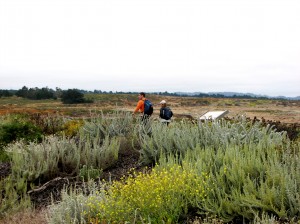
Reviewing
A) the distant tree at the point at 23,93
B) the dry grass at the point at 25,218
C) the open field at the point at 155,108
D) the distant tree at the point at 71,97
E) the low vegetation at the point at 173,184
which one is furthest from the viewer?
the distant tree at the point at 23,93

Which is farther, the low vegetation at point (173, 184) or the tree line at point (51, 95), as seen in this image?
the tree line at point (51, 95)

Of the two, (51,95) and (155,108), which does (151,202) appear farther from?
(51,95)

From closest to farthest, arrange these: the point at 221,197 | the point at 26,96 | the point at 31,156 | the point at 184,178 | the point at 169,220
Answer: the point at 169,220, the point at 221,197, the point at 184,178, the point at 31,156, the point at 26,96

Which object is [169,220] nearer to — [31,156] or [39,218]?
[39,218]

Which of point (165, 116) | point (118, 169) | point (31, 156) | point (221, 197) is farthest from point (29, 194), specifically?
point (165, 116)

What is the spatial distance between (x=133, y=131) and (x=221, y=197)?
5.40 meters

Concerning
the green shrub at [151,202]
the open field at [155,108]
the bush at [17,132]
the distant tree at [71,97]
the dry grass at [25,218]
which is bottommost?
the open field at [155,108]

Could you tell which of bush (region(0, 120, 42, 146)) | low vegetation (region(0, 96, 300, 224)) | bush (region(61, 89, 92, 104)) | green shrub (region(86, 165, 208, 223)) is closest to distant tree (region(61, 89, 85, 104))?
bush (region(61, 89, 92, 104))

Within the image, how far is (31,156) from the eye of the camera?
7812 mm

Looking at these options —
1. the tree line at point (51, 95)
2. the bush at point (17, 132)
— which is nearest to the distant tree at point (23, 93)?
the tree line at point (51, 95)

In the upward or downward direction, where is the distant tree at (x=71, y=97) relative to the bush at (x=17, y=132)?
downward

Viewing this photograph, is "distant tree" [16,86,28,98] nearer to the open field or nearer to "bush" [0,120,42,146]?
the open field

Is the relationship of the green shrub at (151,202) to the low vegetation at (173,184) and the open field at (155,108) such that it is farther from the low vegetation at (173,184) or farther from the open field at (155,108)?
the open field at (155,108)

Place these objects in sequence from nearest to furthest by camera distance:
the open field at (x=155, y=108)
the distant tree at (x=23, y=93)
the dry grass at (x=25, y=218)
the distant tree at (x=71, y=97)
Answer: the dry grass at (x=25, y=218) < the open field at (x=155, y=108) < the distant tree at (x=71, y=97) < the distant tree at (x=23, y=93)
